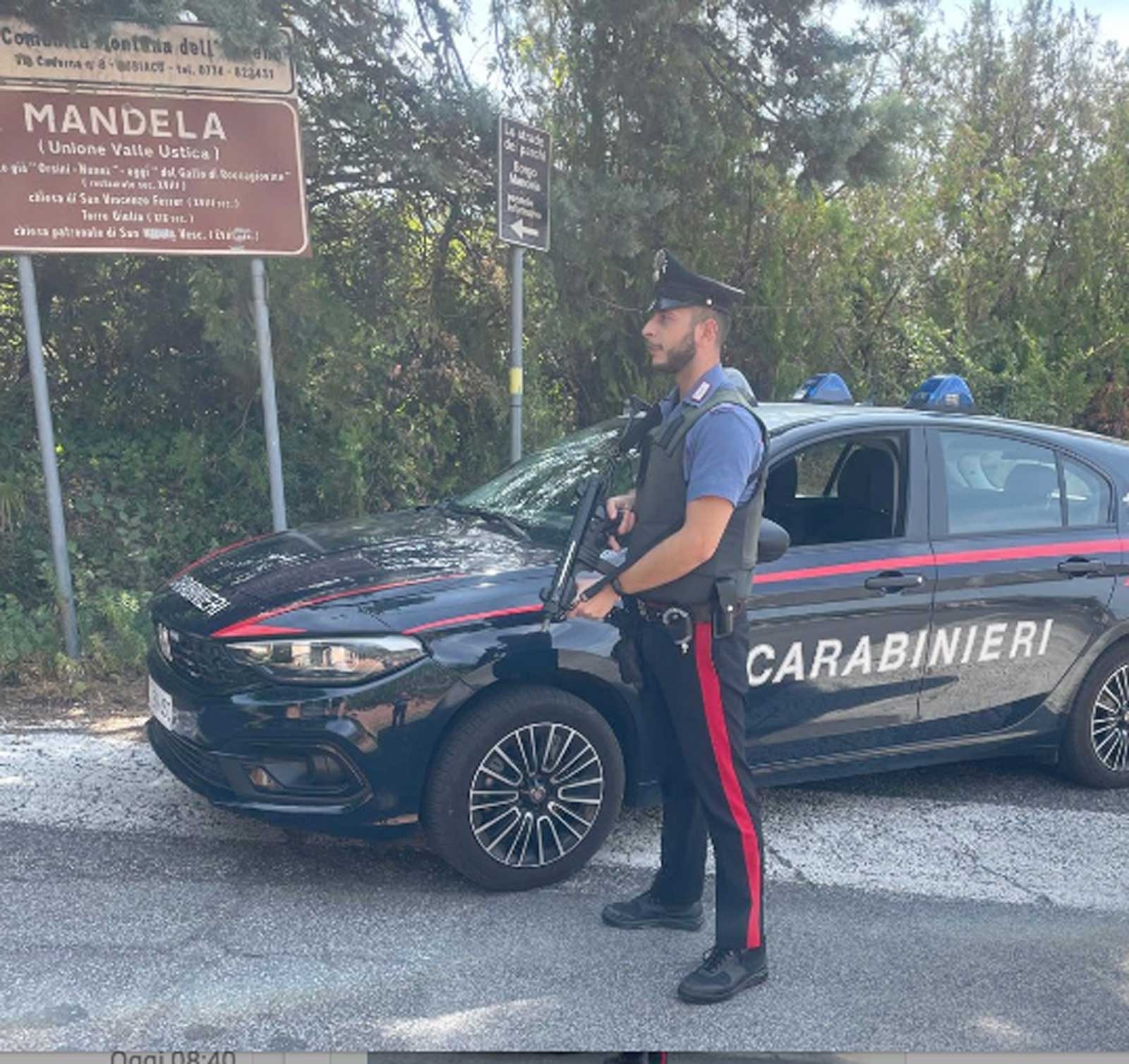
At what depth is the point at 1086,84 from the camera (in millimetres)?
12266

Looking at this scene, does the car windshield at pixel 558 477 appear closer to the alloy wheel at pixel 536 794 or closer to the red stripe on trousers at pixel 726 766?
the alloy wheel at pixel 536 794

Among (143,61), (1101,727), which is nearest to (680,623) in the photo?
(1101,727)

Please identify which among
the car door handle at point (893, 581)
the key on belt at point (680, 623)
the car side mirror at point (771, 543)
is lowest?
the car door handle at point (893, 581)

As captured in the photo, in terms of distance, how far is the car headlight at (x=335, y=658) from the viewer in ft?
11.9

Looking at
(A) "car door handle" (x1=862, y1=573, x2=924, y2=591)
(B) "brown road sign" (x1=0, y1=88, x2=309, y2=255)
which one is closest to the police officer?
(A) "car door handle" (x1=862, y1=573, x2=924, y2=591)

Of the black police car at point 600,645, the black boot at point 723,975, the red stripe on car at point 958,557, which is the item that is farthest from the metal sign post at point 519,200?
the black boot at point 723,975

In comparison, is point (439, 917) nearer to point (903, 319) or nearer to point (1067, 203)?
point (903, 319)

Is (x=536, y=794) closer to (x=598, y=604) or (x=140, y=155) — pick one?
(x=598, y=604)

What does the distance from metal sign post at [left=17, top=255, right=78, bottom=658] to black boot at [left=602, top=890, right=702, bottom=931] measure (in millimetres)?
3836

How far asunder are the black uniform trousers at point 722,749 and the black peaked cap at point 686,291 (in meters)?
0.88

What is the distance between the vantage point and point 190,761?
3.84 metres

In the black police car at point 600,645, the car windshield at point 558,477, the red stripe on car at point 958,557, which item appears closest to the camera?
the black police car at point 600,645

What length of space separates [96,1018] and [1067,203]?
11.0 meters

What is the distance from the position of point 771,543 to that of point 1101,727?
2.21m
